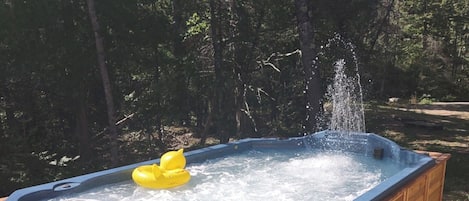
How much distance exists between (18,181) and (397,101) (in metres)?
11.4

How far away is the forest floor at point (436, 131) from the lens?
5.14 meters

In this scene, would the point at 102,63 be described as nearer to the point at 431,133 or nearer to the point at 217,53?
the point at 217,53

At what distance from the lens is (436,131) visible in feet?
27.1

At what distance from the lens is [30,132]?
6.50 meters

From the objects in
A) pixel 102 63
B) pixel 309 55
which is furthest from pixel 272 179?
pixel 102 63

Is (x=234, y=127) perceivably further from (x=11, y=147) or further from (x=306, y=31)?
(x=11, y=147)

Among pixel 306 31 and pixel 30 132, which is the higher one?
pixel 306 31

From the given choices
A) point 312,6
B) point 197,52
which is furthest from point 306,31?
point 197,52

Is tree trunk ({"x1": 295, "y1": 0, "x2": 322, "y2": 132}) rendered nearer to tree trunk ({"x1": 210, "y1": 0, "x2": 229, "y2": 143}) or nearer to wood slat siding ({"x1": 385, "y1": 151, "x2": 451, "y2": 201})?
tree trunk ({"x1": 210, "y1": 0, "x2": 229, "y2": 143})

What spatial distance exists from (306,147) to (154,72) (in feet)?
11.2

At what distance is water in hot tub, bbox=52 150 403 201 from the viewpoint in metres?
3.40

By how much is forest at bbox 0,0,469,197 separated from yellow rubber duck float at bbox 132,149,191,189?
266 cm

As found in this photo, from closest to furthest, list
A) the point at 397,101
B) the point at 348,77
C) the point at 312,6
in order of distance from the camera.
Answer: the point at 312,6
the point at 348,77
the point at 397,101

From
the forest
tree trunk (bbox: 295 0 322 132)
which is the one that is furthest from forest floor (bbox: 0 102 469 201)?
tree trunk (bbox: 295 0 322 132)
